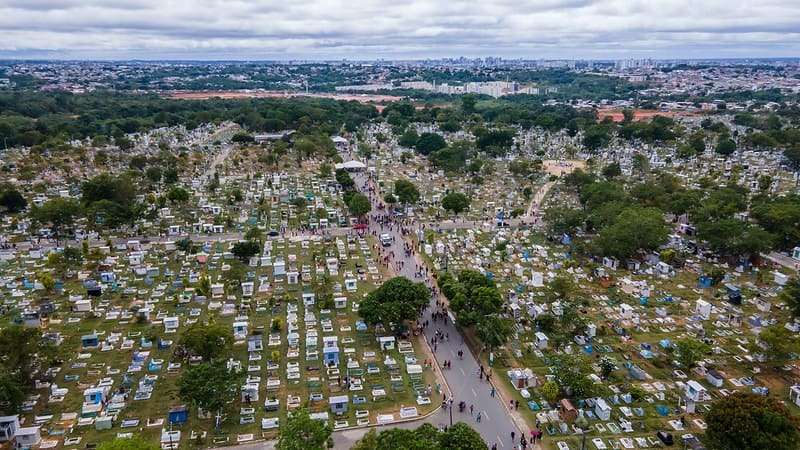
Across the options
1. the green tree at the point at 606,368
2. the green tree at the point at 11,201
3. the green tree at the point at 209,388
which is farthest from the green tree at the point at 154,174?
the green tree at the point at 606,368

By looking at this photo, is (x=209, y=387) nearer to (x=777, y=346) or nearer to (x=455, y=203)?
(x=777, y=346)

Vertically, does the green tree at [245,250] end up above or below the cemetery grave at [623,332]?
above

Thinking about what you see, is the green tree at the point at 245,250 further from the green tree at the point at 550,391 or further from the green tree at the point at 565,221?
the green tree at the point at 565,221

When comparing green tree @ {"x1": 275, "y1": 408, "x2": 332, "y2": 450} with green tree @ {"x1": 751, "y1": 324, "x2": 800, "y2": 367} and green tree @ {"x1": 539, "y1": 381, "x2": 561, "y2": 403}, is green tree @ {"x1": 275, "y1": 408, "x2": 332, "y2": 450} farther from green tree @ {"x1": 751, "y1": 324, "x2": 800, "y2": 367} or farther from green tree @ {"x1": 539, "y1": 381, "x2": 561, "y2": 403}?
green tree @ {"x1": 751, "y1": 324, "x2": 800, "y2": 367}

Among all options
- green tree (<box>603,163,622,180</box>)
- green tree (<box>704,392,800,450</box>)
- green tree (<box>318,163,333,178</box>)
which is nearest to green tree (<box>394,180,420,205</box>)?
green tree (<box>318,163,333,178</box>)

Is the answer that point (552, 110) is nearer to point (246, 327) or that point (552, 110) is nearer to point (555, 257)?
point (555, 257)

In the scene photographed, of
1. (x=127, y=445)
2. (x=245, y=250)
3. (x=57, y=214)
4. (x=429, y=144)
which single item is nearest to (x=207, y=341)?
(x=127, y=445)
